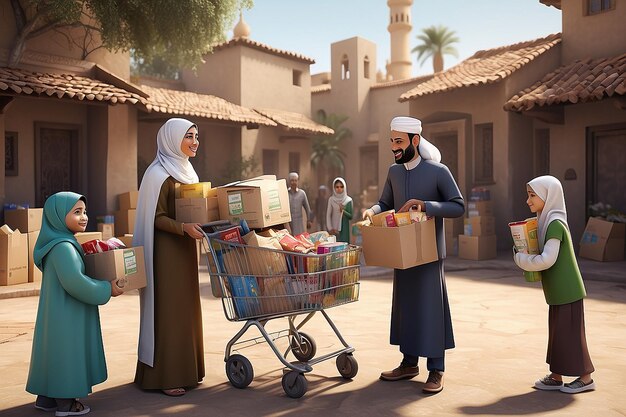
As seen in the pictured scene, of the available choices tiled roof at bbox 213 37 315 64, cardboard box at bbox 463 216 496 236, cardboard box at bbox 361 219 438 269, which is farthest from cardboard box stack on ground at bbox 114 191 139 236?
cardboard box at bbox 361 219 438 269

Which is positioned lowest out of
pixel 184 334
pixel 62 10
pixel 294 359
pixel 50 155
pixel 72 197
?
pixel 294 359

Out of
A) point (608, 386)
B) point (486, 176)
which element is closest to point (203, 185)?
point (608, 386)

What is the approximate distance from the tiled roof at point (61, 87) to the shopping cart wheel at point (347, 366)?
27.5 ft

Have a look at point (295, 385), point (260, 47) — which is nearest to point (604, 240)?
point (295, 385)

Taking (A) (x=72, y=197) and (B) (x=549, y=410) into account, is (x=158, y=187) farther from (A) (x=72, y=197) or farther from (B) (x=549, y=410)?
(B) (x=549, y=410)

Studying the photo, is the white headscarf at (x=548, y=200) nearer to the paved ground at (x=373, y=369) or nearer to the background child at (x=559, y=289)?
the background child at (x=559, y=289)

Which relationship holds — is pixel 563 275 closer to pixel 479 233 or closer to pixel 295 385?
pixel 295 385

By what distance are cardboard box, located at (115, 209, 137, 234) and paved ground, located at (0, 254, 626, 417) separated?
4.82 metres

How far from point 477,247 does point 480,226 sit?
0.49 m

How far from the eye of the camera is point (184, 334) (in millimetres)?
4805

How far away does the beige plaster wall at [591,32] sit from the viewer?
1388 cm

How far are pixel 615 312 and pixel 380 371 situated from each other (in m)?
4.07

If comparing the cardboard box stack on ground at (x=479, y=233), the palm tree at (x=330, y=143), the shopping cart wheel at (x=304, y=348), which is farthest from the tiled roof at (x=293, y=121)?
the shopping cart wheel at (x=304, y=348)

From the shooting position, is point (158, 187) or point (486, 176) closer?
point (158, 187)
